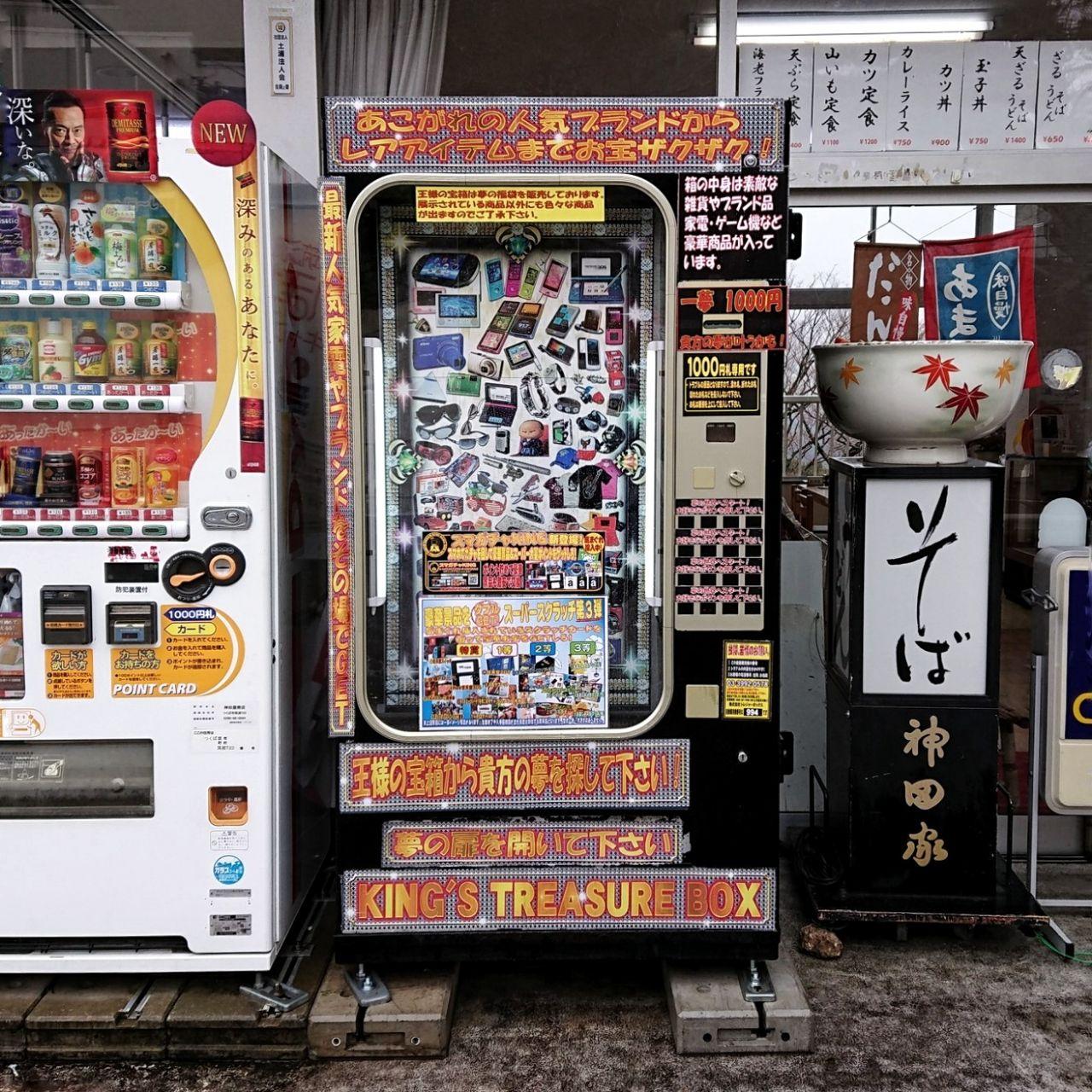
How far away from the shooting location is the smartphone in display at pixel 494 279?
2.95m

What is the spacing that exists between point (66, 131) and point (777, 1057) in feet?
10.4

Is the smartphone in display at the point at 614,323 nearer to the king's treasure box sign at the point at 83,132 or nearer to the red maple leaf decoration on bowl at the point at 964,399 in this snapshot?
the red maple leaf decoration on bowl at the point at 964,399

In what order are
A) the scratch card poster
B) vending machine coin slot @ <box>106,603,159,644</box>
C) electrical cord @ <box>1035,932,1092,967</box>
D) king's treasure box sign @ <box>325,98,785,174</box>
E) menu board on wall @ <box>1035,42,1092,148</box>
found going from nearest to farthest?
king's treasure box sign @ <box>325,98,785,174</box> < vending machine coin slot @ <box>106,603,159,644</box> < the scratch card poster < electrical cord @ <box>1035,932,1092,967</box> < menu board on wall @ <box>1035,42,1092,148</box>

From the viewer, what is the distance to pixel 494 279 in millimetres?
2947

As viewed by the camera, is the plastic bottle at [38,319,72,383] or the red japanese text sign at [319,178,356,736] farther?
the plastic bottle at [38,319,72,383]

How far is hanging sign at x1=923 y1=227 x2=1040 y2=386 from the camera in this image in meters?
3.73

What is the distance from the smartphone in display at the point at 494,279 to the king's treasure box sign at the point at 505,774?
1307mm

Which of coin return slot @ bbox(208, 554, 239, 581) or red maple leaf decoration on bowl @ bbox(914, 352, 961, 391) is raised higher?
red maple leaf decoration on bowl @ bbox(914, 352, 961, 391)

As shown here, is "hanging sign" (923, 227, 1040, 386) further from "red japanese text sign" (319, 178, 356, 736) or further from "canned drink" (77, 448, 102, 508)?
"canned drink" (77, 448, 102, 508)

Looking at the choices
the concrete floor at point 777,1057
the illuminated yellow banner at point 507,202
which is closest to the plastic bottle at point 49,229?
the illuminated yellow banner at point 507,202

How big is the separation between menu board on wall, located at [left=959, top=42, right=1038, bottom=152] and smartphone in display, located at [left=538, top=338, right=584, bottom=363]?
2066 mm

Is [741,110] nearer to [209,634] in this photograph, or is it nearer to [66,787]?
[209,634]

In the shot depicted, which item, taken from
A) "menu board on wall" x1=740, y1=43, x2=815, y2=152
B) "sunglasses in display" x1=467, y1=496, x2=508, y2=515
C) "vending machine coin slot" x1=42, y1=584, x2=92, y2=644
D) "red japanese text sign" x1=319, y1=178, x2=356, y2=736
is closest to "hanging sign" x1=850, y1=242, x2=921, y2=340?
"menu board on wall" x1=740, y1=43, x2=815, y2=152

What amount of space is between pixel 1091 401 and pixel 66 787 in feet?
12.9
